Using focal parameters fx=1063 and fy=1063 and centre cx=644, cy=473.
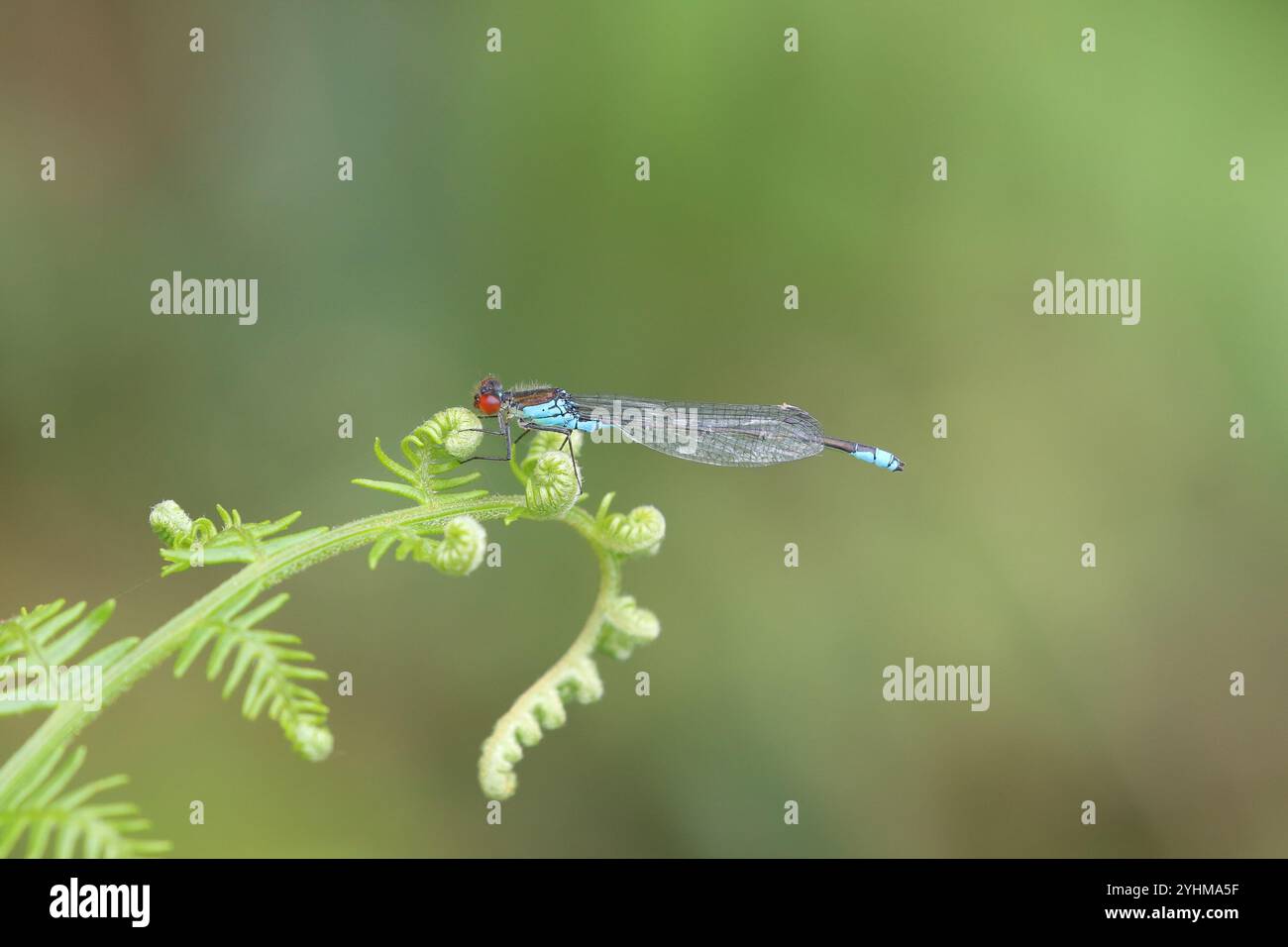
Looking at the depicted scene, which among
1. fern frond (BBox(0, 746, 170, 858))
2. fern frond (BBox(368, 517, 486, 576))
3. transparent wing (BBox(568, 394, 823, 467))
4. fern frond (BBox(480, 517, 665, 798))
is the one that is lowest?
fern frond (BBox(0, 746, 170, 858))

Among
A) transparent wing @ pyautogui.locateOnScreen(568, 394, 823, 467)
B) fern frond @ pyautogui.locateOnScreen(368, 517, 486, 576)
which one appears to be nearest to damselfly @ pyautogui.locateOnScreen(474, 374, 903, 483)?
transparent wing @ pyautogui.locateOnScreen(568, 394, 823, 467)

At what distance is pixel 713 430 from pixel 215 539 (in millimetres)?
2824

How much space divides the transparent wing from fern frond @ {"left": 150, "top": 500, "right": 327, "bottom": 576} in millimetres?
2470

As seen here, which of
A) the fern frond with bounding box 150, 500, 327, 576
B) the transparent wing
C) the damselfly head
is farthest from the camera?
the transparent wing

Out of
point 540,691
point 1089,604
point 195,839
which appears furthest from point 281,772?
point 1089,604

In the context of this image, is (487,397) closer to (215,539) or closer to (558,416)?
(558,416)

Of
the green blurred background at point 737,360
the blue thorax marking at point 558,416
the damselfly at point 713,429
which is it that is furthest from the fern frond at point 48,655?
the green blurred background at point 737,360

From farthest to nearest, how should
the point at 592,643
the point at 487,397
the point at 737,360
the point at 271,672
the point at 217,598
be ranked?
the point at 737,360
the point at 487,397
the point at 592,643
the point at 217,598
the point at 271,672

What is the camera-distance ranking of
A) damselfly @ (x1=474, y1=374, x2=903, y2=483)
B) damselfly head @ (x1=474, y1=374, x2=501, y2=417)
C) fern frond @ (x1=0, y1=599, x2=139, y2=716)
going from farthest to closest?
1. damselfly @ (x1=474, y1=374, x2=903, y2=483)
2. damselfly head @ (x1=474, y1=374, x2=501, y2=417)
3. fern frond @ (x1=0, y1=599, x2=139, y2=716)

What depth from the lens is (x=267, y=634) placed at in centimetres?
227

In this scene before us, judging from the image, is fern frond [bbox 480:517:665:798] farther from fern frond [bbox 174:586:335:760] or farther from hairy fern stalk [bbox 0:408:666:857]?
fern frond [bbox 174:586:335:760]

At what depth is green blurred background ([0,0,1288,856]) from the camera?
639 cm

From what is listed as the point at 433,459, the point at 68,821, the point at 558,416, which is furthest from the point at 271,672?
the point at 558,416

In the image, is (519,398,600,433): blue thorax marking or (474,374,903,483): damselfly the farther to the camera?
(474,374,903,483): damselfly
